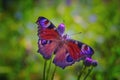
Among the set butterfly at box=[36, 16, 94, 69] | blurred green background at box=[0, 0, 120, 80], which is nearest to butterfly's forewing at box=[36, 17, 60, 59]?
butterfly at box=[36, 16, 94, 69]

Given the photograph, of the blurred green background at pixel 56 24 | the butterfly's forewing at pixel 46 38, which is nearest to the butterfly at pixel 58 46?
the butterfly's forewing at pixel 46 38

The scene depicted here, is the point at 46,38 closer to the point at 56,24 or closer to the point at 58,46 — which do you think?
the point at 58,46

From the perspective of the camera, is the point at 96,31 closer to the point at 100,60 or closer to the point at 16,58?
the point at 100,60

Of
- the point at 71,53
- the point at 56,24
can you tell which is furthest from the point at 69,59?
the point at 56,24

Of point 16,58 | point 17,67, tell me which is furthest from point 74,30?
point 17,67

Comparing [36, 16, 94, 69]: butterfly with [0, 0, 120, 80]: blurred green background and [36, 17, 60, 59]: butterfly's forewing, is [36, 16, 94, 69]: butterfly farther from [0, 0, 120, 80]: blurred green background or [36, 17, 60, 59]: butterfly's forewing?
[0, 0, 120, 80]: blurred green background
